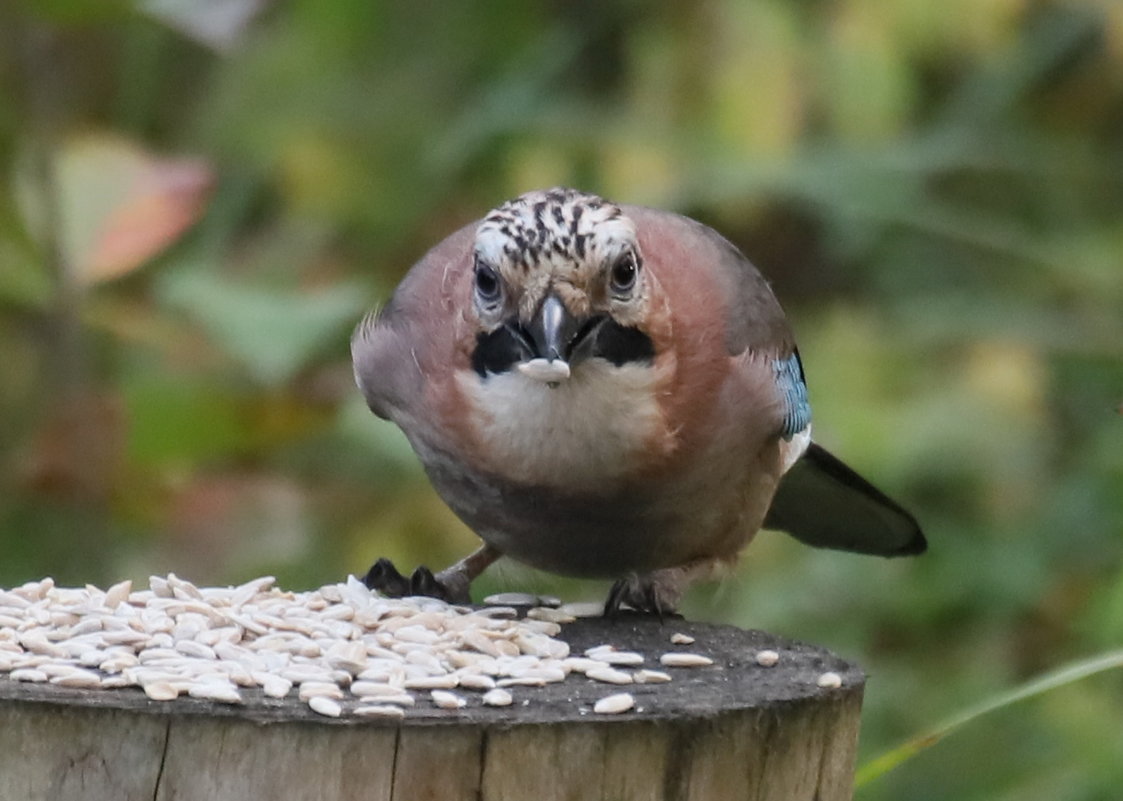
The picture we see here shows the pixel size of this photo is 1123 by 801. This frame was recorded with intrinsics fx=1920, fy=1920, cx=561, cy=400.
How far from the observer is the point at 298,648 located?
299 cm

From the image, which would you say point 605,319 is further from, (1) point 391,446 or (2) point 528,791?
(1) point 391,446

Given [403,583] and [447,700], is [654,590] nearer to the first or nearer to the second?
[403,583]

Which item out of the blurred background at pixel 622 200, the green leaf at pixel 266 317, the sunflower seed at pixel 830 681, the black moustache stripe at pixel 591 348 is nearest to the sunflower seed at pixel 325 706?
the sunflower seed at pixel 830 681

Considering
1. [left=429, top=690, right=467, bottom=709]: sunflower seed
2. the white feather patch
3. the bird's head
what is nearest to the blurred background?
the white feather patch

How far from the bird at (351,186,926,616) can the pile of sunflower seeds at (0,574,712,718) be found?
242mm

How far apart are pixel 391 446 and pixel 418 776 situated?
311 centimetres

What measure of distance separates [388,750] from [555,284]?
39.3 inches

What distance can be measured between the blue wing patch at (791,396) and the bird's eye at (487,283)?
86 cm

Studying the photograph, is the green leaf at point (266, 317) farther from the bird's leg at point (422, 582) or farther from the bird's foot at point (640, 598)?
the bird's foot at point (640, 598)

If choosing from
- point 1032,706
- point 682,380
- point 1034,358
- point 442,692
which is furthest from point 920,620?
point 442,692

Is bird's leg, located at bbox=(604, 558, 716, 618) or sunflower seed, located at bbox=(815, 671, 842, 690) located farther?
bird's leg, located at bbox=(604, 558, 716, 618)

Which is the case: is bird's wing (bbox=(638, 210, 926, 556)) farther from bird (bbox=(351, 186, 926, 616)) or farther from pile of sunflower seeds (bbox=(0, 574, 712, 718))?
pile of sunflower seeds (bbox=(0, 574, 712, 718))

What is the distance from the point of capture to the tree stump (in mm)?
2479

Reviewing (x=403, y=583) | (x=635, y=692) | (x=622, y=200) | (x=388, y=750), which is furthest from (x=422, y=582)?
(x=622, y=200)
